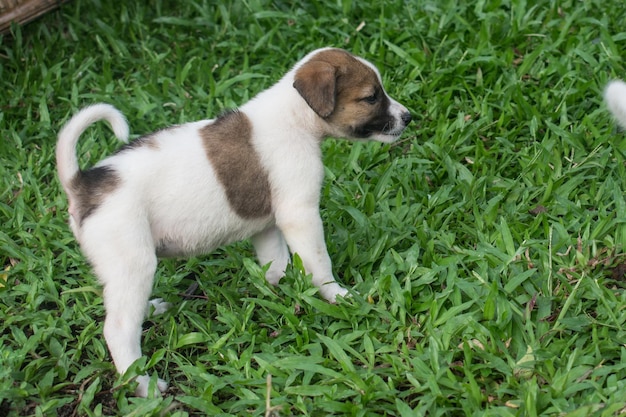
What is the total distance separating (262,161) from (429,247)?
1142 mm

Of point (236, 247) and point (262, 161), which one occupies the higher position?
point (262, 161)

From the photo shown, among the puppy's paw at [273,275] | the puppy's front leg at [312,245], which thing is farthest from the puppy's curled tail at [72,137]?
the puppy's paw at [273,275]

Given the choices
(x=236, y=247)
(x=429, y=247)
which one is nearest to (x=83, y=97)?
(x=236, y=247)

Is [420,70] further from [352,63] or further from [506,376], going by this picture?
[506,376]

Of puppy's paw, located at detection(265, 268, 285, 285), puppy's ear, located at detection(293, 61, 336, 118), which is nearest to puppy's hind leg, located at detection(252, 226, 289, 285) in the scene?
puppy's paw, located at detection(265, 268, 285, 285)

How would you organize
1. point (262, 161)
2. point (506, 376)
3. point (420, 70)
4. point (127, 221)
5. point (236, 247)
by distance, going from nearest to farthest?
1. point (506, 376)
2. point (127, 221)
3. point (262, 161)
4. point (236, 247)
5. point (420, 70)

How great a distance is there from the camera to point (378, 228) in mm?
5582

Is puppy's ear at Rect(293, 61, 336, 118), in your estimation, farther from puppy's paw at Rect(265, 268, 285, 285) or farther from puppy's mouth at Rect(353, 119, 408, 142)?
puppy's paw at Rect(265, 268, 285, 285)

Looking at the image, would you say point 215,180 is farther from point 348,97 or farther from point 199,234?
point 348,97

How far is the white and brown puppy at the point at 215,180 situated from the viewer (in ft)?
14.9

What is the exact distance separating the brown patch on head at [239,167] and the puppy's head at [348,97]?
16.3 inches

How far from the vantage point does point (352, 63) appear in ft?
16.7

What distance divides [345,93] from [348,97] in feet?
0.10

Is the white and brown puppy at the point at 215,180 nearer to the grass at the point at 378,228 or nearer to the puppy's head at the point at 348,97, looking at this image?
the puppy's head at the point at 348,97
